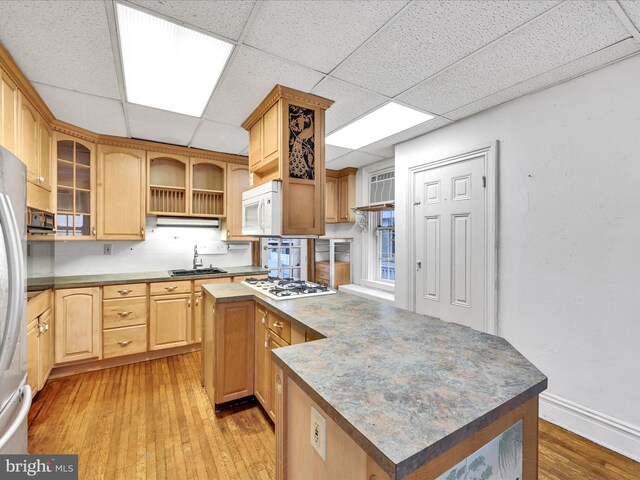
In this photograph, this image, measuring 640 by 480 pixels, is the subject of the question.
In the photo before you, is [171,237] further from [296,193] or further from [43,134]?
[296,193]

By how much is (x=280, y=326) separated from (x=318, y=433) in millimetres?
944

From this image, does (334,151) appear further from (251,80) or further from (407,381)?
(407,381)

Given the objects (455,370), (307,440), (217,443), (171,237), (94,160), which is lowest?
(217,443)

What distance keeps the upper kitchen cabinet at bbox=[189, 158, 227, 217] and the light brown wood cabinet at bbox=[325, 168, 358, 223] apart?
5.18ft

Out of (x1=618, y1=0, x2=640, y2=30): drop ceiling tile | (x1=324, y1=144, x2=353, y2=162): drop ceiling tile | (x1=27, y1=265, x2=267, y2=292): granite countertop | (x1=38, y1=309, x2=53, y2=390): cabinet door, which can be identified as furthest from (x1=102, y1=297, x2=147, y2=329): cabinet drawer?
(x1=618, y1=0, x2=640, y2=30): drop ceiling tile

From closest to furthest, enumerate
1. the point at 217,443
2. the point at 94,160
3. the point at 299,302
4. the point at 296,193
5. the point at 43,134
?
1. the point at 217,443
2. the point at 299,302
3. the point at 296,193
4. the point at 43,134
5. the point at 94,160

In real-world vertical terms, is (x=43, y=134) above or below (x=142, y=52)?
below

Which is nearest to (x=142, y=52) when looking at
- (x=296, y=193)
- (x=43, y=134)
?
(x=296, y=193)

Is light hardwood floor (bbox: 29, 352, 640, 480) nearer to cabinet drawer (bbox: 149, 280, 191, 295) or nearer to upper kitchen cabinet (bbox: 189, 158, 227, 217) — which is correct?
cabinet drawer (bbox: 149, 280, 191, 295)

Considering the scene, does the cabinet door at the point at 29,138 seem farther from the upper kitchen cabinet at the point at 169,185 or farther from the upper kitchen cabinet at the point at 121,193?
the upper kitchen cabinet at the point at 169,185

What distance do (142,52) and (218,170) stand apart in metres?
2.29

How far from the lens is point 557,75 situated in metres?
2.00

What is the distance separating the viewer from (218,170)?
4027 millimetres

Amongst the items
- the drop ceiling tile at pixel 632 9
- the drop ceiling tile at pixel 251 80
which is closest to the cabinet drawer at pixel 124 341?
the drop ceiling tile at pixel 251 80
